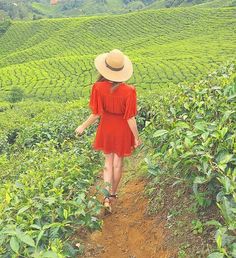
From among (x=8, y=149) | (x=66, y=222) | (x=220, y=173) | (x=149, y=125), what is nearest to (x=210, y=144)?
(x=220, y=173)

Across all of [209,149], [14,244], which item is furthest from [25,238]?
[209,149]

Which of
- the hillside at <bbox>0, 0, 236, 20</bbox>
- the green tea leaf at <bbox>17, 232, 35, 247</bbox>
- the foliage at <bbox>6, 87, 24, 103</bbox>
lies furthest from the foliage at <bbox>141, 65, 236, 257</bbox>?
the hillside at <bbox>0, 0, 236, 20</bbox>

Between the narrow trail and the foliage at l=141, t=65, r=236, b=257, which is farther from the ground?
the foliage at l=141, t=65, r=236, b=257

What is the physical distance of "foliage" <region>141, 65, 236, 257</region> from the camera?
266 centimetres

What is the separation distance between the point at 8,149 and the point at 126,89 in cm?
541

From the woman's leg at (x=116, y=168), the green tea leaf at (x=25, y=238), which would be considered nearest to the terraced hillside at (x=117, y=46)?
the woman's leg at (x=116, y=168)

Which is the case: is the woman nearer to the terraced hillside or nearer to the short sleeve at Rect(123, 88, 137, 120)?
the short sleeve at Rect(123, 88, 137, 120)

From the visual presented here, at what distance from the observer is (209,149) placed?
3.13 m

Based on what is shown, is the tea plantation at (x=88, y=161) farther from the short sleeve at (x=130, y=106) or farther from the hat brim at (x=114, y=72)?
the hat brim at (x=114, y=72)

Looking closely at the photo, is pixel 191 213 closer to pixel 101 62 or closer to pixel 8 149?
pixel 101 62

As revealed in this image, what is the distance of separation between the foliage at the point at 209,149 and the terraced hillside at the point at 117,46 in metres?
24.0

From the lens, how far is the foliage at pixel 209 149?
2658 millimetres

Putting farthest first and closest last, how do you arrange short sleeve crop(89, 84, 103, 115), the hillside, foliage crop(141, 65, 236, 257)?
the hillside < short sleeve crop(89, 84, 103, 115) < foliage crop(141, 65, 236, 257)

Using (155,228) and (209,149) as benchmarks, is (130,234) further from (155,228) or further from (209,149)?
Answer: (209,149)
